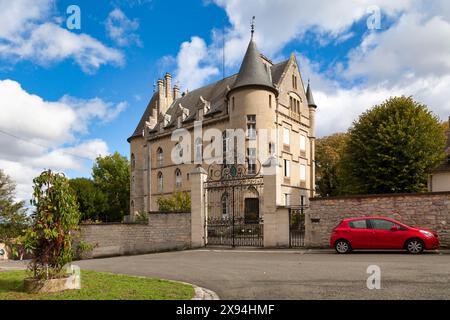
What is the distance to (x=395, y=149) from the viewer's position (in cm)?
2700

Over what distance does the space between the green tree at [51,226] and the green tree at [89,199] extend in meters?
43.7

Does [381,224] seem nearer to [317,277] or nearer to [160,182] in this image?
[317,277]

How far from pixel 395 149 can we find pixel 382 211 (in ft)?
44.6

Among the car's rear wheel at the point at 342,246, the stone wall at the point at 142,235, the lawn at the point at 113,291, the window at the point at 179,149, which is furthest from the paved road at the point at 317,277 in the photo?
the window at the point at 179,149

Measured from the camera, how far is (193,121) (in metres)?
39.4

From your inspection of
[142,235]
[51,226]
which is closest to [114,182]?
[142,235]

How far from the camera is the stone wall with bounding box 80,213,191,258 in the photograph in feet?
63.0

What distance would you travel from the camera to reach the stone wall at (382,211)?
46.6ft

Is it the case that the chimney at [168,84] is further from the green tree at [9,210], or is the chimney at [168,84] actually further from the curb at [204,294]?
the curb at [204,294]
